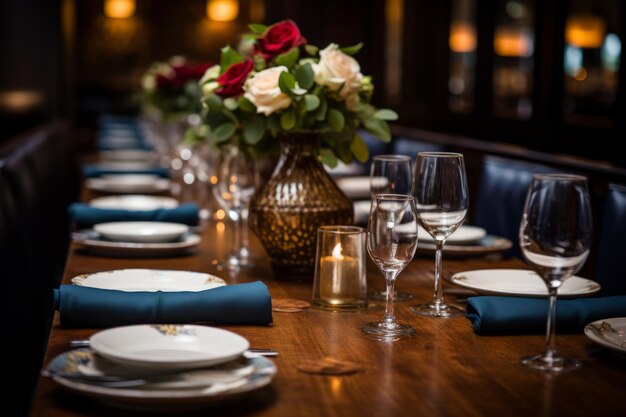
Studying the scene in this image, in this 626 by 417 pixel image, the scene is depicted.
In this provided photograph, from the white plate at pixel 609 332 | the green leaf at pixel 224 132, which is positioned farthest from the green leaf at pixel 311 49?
the white plate at pixel 609 332

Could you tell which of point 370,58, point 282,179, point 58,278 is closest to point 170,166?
point 58,278

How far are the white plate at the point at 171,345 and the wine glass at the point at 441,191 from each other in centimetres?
47

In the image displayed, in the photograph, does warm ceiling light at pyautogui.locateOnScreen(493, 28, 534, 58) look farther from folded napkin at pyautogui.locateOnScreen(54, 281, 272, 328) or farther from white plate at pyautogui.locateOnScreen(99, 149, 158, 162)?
folded napkin at pyautogui.locateOnScreen(54, 281, 272, 328)

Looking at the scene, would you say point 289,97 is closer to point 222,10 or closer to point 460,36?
point 460,36

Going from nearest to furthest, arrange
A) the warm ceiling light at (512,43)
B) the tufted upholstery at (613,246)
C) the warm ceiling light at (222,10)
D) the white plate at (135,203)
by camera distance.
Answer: the tufted upholstery at (613,246) < the white plate at (135,203) < the warm ceiling light at (512,43) < the warm ceiling light at (222,10)

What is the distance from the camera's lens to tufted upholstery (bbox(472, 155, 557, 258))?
8.97 ft

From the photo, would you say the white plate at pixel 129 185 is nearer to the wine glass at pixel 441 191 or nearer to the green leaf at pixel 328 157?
the green leaf at pixel 328 157

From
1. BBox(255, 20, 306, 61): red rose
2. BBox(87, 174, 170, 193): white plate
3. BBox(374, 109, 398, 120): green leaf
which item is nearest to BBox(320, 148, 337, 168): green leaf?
BBox(374, 109, 398, 120): green leaf

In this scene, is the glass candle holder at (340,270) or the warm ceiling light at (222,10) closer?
the glass candle holder at (340,270)

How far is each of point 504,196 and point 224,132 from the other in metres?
1.18

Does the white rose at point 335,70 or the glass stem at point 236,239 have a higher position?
the white rose at point 335,70

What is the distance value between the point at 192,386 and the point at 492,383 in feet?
1.27

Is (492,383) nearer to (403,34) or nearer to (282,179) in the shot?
(282,179)

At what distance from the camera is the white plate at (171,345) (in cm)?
107
